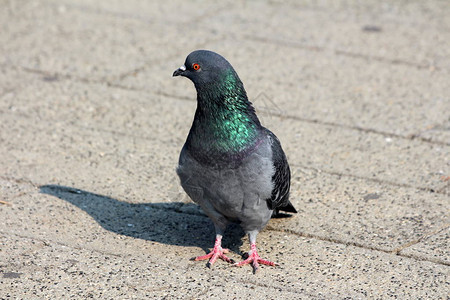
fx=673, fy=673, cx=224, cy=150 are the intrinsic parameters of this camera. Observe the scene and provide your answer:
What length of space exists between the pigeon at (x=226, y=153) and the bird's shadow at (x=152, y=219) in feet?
1.66

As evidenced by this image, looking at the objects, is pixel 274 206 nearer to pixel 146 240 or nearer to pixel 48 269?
pixel 146 240

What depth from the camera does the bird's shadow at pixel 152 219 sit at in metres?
4.56

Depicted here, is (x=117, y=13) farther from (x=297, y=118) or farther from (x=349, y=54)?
(x=297, y=118)

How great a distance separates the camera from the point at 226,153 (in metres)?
3.99

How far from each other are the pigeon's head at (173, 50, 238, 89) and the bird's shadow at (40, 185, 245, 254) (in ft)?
3.64

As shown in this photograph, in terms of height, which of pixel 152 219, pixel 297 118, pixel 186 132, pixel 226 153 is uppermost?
pixel 226 153

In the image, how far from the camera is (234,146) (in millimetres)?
4012

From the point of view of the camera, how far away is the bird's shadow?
4.56 meters

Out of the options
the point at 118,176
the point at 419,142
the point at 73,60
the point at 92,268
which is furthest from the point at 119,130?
the point at 419,142

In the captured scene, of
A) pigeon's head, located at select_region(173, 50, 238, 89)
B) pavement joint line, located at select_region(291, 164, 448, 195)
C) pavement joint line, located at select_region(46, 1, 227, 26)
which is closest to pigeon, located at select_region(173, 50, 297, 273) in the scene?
pigeon's head, located at select_region(173, 50, 238, 89)

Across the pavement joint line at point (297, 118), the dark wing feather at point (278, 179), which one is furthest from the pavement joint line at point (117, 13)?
the dark wing feather at point (278, 179)

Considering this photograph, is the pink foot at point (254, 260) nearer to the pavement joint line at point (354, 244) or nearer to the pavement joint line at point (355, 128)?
the pavement joint line at point (354, 244)

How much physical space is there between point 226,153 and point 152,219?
1067 mm

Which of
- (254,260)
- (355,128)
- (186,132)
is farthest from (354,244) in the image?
(186,132)
